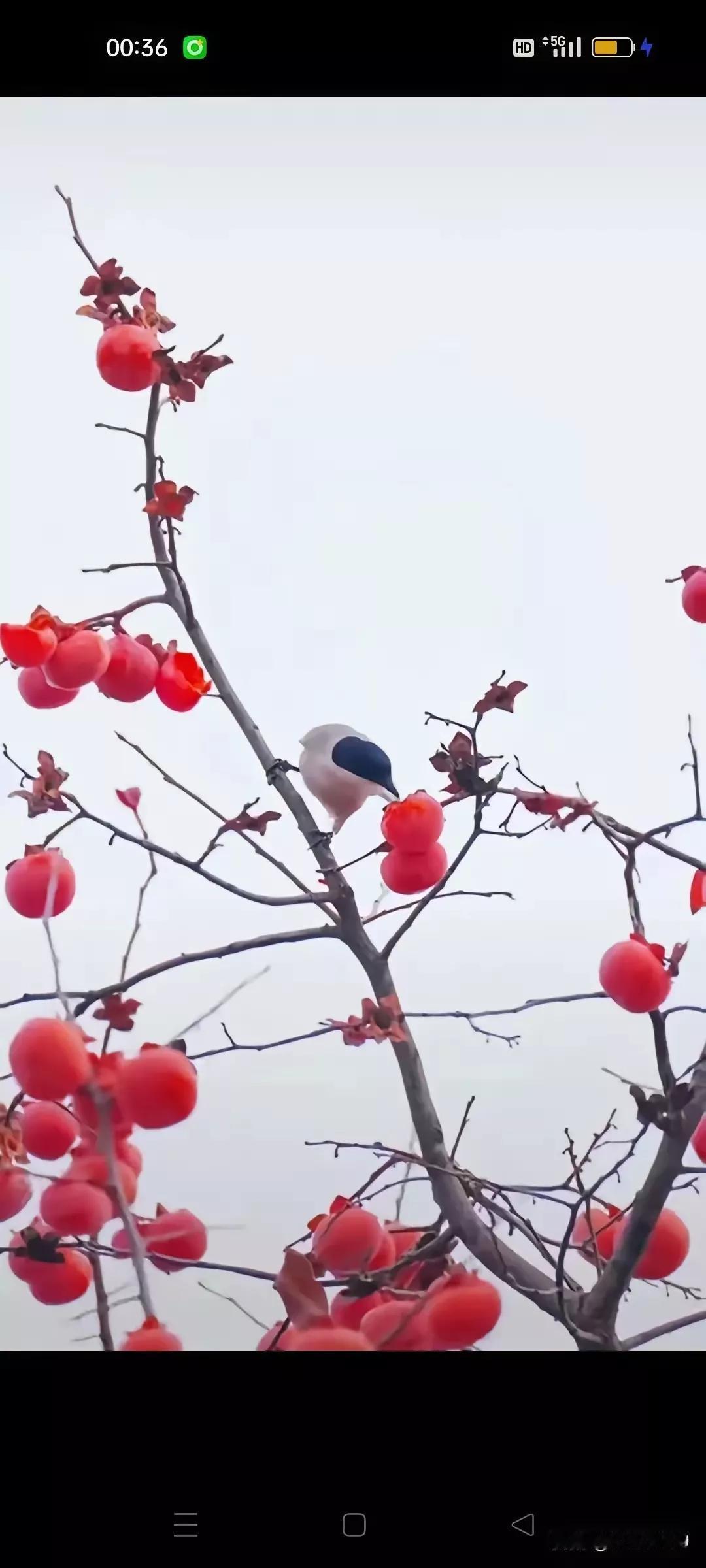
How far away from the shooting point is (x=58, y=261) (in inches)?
25.1

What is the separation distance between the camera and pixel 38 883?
0.60 meters

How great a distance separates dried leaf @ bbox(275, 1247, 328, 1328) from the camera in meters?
0.57

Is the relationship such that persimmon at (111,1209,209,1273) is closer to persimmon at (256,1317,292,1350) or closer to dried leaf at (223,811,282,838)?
persimmon at (256,1317,292,1350)

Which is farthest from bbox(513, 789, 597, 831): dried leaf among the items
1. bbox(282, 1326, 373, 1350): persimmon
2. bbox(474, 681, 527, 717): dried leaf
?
bbox(282, 1326, 373, 1350): persimmon

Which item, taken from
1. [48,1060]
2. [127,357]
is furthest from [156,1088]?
[127,357]

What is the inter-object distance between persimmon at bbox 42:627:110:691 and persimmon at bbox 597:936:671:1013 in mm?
302

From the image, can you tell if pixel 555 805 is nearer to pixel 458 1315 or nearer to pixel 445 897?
pixel 445 897

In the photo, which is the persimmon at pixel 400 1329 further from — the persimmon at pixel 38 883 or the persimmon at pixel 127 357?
the persimmon at pixel 127 357
